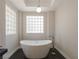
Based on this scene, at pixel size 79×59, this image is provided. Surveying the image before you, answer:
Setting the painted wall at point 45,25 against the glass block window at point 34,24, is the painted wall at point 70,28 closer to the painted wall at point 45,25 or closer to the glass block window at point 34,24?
the painted wall at point 45,25

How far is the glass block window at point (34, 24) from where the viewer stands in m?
6.45

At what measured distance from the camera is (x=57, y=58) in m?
3.82

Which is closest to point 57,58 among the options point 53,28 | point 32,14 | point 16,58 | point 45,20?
point 16,58

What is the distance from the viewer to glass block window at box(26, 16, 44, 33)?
645 cm

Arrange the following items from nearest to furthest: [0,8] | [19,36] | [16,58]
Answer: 1. [0,8]
2. [16,58]
3. [19,36]

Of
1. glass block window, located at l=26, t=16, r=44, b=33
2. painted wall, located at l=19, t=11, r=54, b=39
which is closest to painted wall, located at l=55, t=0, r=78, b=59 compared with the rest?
painted wall, located at l=19, t=11, r=54, b=39

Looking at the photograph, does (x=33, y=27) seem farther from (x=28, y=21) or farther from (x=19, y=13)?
(x=19, y=13)

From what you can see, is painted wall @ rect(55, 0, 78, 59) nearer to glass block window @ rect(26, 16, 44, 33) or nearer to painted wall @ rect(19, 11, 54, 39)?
painted wall @ rect(19, 11, 54, 39)

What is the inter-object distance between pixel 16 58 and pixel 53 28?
3269mm

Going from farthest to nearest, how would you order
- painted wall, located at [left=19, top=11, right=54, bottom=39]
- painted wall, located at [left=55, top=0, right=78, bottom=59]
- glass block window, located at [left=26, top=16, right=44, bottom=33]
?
1. glass block window, located at [left=26, top=16, right=44, bottom=33]
2. painted wall, located at [left=19, top=11, right=54, bottom=39]
3. painted wall, located at [left=55, top=0, right=78, bottom=59]

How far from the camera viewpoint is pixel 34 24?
6.51 metres

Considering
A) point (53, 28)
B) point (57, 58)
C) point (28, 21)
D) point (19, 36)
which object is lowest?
point (57, 58)

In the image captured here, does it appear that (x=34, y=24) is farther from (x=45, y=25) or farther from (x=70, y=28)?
(x=70, y=28)

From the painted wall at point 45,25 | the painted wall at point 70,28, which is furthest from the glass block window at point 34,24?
the painted wall at point 70,28
